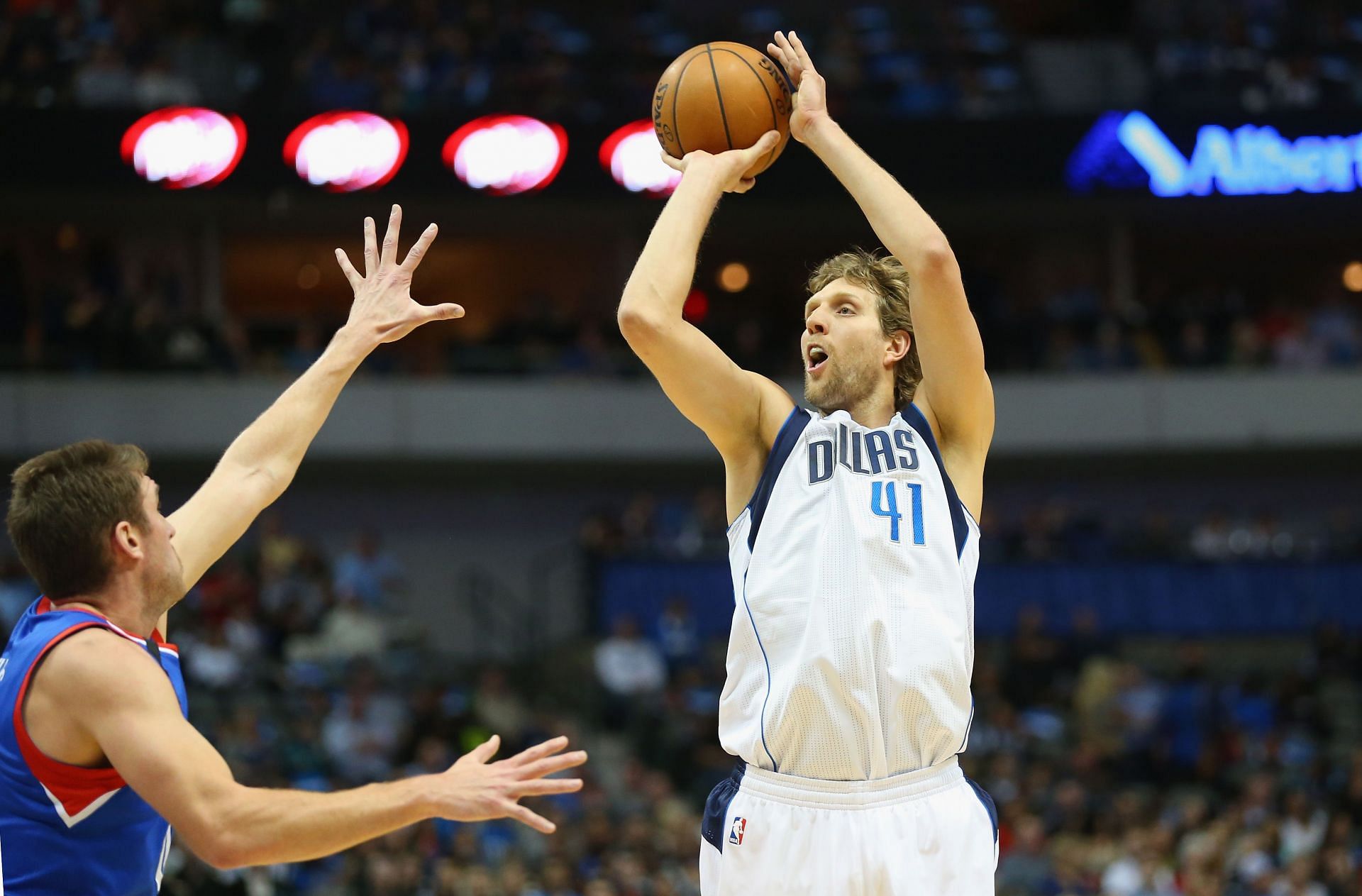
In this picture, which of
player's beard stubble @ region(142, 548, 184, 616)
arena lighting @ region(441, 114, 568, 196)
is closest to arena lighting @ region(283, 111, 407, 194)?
arena lighting @ region(441, 114, 568, 196)

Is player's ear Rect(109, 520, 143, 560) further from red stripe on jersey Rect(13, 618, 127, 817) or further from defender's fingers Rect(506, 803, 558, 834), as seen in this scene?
defender's fingers Rect(506, 803, 558, 834)

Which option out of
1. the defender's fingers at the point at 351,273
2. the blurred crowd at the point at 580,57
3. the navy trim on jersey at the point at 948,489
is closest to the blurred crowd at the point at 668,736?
the blurred crowd at the point at 580,57

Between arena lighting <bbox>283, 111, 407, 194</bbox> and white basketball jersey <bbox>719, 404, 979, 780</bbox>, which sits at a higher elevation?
arena lighting <bbox>283, 111, 407, 194</bbox>

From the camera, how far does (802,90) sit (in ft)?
14.9

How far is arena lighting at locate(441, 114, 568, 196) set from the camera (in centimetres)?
1936

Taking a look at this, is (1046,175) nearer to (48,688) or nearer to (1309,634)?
(1309,634)

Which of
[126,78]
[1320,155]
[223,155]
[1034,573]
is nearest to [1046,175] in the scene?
[1320,155]

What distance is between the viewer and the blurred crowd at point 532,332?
19.6m

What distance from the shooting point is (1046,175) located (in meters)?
19.9

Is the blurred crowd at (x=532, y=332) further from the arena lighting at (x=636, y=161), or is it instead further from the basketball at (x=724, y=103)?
the basketball at (x=724, y=103)

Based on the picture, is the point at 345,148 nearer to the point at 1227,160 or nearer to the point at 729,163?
the point at 1227,160

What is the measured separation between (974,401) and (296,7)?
63.0ft

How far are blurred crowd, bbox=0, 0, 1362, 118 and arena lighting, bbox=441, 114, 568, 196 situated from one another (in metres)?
0.28

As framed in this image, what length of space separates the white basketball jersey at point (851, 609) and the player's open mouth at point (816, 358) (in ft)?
0.60
